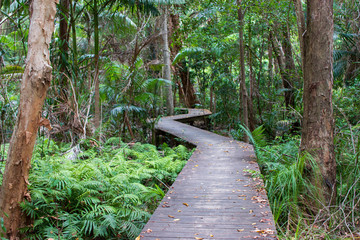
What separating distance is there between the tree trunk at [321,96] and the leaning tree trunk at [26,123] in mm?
3633

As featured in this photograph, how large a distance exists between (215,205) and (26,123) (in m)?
2.42

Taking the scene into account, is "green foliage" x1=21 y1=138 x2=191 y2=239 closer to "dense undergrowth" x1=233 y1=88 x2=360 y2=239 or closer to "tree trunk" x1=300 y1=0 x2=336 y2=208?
"dense undergrowth" x1=233 y1=88 x2=360 y2=239

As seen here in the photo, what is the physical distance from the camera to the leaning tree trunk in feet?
11.4

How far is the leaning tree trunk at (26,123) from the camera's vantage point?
11.4 ft

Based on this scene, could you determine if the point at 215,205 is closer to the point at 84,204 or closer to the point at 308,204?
the point at 308,204

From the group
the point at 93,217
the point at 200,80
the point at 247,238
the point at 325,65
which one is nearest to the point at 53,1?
the point at 93,217

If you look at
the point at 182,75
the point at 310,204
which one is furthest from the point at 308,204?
the point at 182,75

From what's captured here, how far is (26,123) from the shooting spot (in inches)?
137

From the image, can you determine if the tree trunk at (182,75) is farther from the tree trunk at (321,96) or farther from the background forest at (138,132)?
the tree trunk at (321,96)

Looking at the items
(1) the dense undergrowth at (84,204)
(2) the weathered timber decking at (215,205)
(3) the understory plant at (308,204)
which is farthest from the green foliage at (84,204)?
(3) the understory plant at (308,204)

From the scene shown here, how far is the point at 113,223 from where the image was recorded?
150 inches

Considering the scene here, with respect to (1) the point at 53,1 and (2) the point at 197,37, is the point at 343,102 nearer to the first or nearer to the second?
(2) the point at 197,37

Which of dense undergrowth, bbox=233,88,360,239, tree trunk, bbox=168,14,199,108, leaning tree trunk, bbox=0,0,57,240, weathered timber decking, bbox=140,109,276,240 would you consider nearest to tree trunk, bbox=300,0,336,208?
dense undergrowth, bbox=233,88,360,239

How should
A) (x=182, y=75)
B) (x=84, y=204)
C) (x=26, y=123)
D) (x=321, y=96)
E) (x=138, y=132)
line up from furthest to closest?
(x=182, y=75) < (x=138, y=132) < (x=321, y=96) < (x=84, y=204) < (x=26, y=123)
